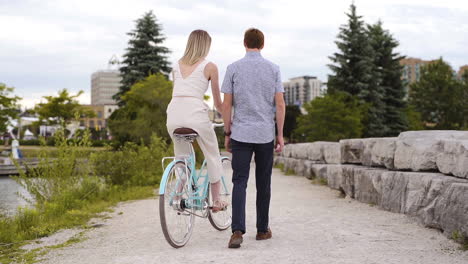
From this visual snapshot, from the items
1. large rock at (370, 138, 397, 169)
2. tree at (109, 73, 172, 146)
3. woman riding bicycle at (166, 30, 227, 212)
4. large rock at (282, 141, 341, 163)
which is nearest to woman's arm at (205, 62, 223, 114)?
woman riding bicycle at (166, 30, 227, 212)

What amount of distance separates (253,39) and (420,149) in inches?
98.9

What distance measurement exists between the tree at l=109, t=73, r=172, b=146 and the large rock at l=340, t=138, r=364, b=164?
2290 centimetres

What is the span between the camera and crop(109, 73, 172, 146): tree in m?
32.0

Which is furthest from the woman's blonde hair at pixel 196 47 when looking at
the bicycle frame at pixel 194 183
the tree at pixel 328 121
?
the tree at pixel 328 121

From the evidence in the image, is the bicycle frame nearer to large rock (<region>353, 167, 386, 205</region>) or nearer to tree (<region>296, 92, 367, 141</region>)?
large rock (<region>353, 167, 386, 205</region>)

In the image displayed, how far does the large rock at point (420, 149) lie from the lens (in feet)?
19.0

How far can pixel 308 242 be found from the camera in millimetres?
4777

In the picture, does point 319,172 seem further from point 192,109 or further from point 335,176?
point 192,109

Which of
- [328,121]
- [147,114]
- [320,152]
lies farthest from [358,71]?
[320,152]

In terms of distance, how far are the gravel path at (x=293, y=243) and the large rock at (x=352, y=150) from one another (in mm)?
1287

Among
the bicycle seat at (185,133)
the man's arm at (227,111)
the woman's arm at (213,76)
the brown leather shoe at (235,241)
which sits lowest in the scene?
the brown leather shoe at (235,241)

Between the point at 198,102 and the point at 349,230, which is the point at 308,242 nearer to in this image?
the point at 349,230

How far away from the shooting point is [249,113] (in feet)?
15.1

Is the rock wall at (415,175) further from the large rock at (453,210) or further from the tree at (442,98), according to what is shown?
the tree at (442,98)
